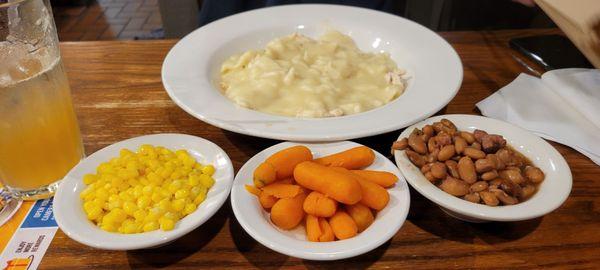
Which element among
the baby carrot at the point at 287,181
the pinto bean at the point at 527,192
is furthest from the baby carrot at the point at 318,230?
the pinto bean at the point at 527,192

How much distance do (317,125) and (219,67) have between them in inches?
23.4

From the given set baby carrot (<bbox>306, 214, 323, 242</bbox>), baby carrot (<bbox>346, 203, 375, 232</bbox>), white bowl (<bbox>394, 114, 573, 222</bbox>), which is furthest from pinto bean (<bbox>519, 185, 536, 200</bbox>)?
baby carrot (<bbox>306, 214, 323, 242</bbox>)

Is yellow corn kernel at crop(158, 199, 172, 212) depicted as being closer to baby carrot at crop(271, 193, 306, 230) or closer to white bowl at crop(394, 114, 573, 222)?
baby carrot at crop(271, 193, 306, 230)

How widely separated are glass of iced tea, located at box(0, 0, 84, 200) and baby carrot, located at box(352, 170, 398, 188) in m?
0.73

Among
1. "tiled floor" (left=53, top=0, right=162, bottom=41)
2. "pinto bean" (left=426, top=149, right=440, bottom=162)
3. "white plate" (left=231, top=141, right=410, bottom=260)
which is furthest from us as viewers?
"tiled floor" (left=53, top=0, right=162, bottom=41)

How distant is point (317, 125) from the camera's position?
1.22 metres

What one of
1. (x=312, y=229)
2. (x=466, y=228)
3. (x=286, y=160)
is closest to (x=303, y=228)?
(x=312, y=229)

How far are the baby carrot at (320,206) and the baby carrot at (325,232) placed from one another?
17mm

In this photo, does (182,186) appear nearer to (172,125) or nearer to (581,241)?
(172,125)

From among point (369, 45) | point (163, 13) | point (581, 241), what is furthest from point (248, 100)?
point (163, 13)

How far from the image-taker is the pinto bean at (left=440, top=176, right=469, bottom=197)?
970 mm

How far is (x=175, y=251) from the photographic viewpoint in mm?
977

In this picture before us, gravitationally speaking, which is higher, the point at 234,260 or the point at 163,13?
the point at 234,260

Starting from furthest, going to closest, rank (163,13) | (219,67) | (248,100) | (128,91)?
(163,13), (219,67), (128,91), (248,100)
